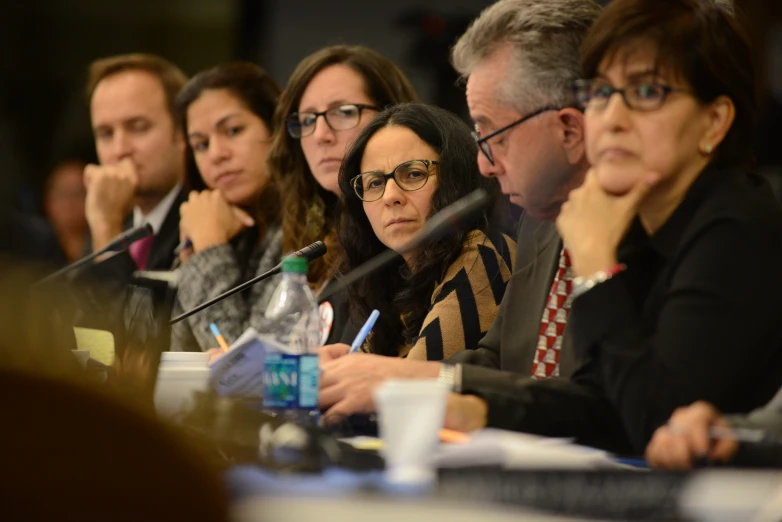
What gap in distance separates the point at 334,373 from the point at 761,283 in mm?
702

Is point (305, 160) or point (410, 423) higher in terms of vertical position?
point (305, 160)

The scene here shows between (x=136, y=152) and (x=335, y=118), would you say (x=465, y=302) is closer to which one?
(x=335, y=118)

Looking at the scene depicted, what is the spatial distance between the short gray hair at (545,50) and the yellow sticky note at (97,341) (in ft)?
3.08

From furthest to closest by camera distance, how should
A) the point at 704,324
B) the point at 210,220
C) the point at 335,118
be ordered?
the point at 210,220
the point at 335,118
the point at 704,324

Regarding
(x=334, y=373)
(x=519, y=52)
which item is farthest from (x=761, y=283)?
(x=519, y=52)

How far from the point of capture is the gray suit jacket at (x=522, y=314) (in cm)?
210

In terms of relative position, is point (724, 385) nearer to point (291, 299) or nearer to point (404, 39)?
point (291, 299)

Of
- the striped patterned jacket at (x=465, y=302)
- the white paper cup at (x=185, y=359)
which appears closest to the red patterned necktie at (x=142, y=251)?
the striped patterned jacket at (x=465, y=302)

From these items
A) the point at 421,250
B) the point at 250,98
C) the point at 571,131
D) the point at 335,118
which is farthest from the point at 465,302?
the point at 250,98

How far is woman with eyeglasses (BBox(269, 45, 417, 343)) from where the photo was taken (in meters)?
3.17

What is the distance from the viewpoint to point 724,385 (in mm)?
1597

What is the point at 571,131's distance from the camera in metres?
2.22

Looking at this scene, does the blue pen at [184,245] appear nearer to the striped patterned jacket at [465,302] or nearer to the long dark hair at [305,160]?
the long dark hair at [305,160]

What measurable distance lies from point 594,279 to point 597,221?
4.8 inches
